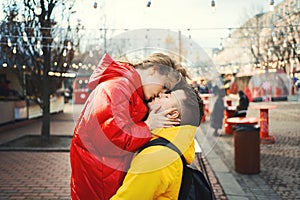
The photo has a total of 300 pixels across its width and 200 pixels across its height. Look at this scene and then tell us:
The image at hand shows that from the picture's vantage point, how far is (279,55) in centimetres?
3853

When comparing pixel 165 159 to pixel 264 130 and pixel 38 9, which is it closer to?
pixel 38 9

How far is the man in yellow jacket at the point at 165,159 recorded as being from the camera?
4.60 feet

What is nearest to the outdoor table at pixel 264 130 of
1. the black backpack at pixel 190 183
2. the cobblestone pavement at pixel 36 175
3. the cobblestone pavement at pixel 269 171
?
the cobblestone pavement at pixel 269 171

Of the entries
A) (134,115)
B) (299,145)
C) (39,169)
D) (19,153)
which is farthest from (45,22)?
(134,115)

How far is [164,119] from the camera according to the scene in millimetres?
1524

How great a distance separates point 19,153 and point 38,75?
2652 millimetres

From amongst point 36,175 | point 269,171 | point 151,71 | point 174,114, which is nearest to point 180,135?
point 174,114

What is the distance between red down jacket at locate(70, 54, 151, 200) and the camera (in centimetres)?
150

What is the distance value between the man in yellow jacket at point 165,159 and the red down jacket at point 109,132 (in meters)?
0.09

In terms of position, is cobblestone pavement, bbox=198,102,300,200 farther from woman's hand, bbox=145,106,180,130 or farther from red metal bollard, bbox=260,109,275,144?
woman's hand, bbox=145,106,180,130

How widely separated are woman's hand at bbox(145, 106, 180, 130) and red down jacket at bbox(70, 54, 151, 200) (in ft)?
0.12

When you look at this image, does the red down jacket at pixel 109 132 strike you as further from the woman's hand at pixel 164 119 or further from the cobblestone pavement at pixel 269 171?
the cobblestone pavement at pixel 269 171

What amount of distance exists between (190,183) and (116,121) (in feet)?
1.53

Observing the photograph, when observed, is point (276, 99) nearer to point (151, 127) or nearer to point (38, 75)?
point (38, 75)
